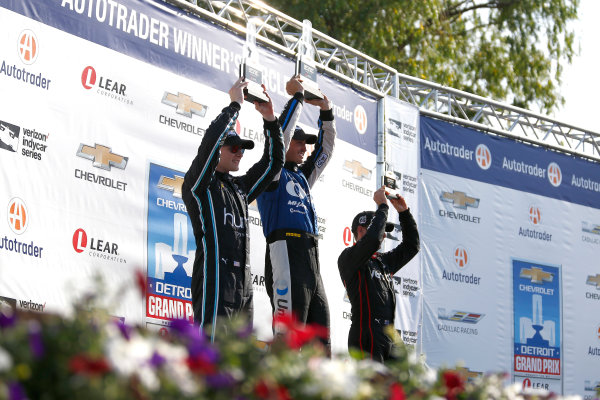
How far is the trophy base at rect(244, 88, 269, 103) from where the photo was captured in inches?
212

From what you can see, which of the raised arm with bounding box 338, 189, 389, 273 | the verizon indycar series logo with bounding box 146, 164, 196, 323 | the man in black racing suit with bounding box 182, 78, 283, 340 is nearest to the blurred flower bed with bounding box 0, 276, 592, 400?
the man in black racing suit with bounding box 182, 78, 283, 340

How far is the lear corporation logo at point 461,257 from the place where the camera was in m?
9.48

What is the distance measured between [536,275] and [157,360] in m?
9.13

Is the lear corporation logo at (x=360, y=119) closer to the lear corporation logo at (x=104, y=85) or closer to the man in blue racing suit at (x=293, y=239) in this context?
the man in blue racing suit at (x=293, y=239)

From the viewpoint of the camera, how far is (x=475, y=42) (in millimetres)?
17109

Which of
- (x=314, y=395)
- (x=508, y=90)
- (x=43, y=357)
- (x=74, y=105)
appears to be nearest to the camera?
(x=43, y=357)

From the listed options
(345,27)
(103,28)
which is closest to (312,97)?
(103,28)

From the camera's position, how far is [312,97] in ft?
20.1

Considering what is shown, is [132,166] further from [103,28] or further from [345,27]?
[345,27]

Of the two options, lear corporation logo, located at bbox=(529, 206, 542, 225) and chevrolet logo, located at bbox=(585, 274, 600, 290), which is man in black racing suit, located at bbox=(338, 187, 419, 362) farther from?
chevrolet logo, located at bbox=(585, 274, 600, 290)

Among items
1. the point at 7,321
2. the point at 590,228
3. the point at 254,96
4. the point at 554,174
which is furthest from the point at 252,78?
the point at 590,228

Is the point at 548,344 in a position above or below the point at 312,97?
below

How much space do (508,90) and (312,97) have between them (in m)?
11.7

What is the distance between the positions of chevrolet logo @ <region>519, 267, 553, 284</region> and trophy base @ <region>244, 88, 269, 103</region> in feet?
18.2
